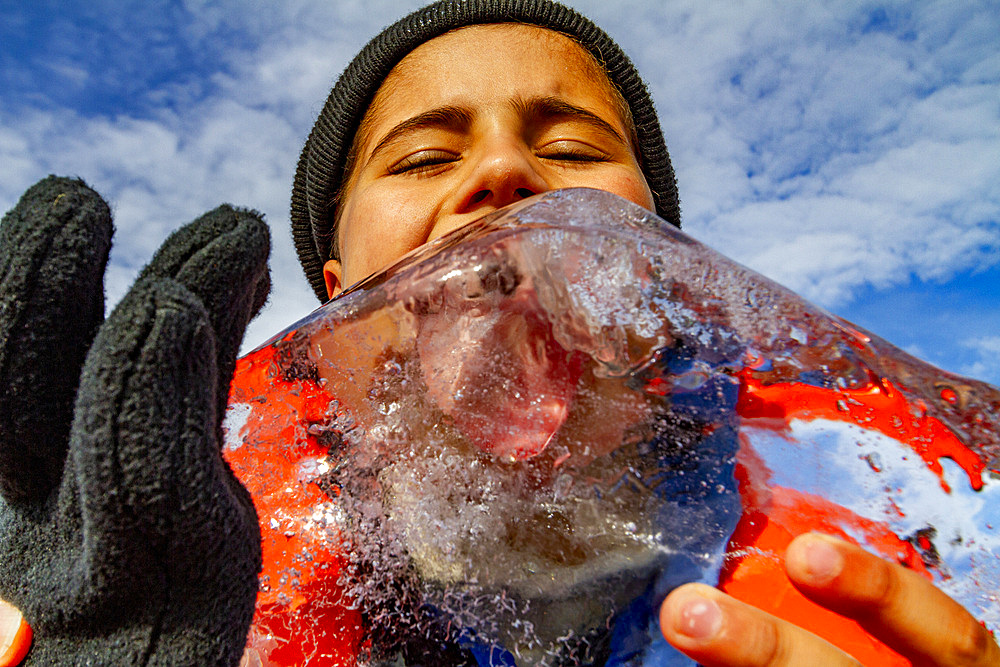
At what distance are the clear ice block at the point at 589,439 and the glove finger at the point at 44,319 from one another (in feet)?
0.76

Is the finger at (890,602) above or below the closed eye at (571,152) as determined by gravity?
below

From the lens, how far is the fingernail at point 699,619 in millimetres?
783

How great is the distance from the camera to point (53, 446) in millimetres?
756

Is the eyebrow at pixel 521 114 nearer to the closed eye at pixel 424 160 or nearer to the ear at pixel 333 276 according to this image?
the closed eye at pixel 424 160

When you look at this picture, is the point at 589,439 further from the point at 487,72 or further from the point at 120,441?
the point at 487,72

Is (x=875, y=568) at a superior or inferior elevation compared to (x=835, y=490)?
inferior

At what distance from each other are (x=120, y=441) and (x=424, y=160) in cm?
123

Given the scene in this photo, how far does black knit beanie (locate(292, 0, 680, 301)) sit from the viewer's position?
91.5 inches

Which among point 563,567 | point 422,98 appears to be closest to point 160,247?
point 563,567

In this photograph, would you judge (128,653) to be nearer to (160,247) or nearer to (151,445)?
(151,445)

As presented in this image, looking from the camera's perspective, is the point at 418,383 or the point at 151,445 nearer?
the point at 151,445

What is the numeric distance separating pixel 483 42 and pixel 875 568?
195cm

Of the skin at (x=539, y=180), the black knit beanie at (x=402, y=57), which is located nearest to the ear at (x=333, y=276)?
the skin at (x=539, y=180)

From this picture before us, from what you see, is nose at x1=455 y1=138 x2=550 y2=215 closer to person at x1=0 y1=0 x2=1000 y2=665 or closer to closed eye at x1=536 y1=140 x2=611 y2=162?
closed eye at x1=536 y1=140 x2=611 y2=162
